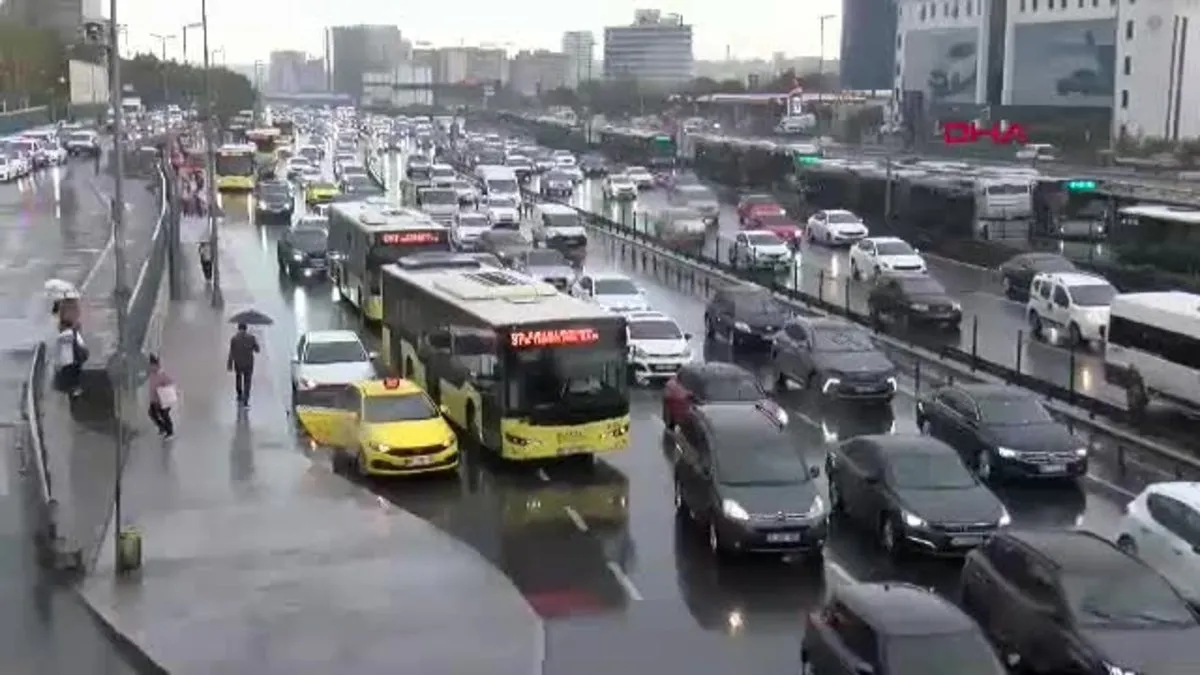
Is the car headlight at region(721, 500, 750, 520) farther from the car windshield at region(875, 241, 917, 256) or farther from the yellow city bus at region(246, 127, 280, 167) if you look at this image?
the yellow city bus at region(246, 127, 280, 167)

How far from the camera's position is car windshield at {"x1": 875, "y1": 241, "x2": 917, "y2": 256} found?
47.4 meters

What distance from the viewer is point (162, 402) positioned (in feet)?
84.1

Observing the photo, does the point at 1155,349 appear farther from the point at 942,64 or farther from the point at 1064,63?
the point at 942,64

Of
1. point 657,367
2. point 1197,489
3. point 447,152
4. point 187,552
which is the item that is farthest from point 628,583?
point 447,152

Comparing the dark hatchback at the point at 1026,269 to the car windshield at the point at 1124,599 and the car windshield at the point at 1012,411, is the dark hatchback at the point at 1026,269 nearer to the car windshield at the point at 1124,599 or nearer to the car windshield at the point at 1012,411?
the car windshield at the point at 1012,411

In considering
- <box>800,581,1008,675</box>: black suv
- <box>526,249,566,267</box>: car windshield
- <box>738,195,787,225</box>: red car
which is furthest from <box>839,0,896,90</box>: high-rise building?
<box>800,581,1008,675</box>: black suv

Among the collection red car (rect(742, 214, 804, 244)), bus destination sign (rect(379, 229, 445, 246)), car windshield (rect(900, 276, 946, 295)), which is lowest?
red car (rect(742, 214, 804, 244))

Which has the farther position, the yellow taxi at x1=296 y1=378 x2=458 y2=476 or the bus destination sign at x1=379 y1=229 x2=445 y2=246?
the bus destination sign at x1=379 y1=229 x2=445 y2=246

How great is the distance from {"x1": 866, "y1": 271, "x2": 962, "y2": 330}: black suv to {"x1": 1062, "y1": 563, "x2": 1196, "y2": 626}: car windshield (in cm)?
2341

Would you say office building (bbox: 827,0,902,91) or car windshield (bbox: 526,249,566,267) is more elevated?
office building (bbox: 827,0,902,91)

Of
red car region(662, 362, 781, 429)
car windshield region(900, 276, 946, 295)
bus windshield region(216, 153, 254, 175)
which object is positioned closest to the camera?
red car region(662, 362, 781, 429)

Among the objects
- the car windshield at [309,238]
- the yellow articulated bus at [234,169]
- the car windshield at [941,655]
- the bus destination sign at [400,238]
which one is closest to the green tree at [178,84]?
the yellow articulated bus at [234,169]

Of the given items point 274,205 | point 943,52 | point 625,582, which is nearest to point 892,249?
point 625,582

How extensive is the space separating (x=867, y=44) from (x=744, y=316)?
14443cm
